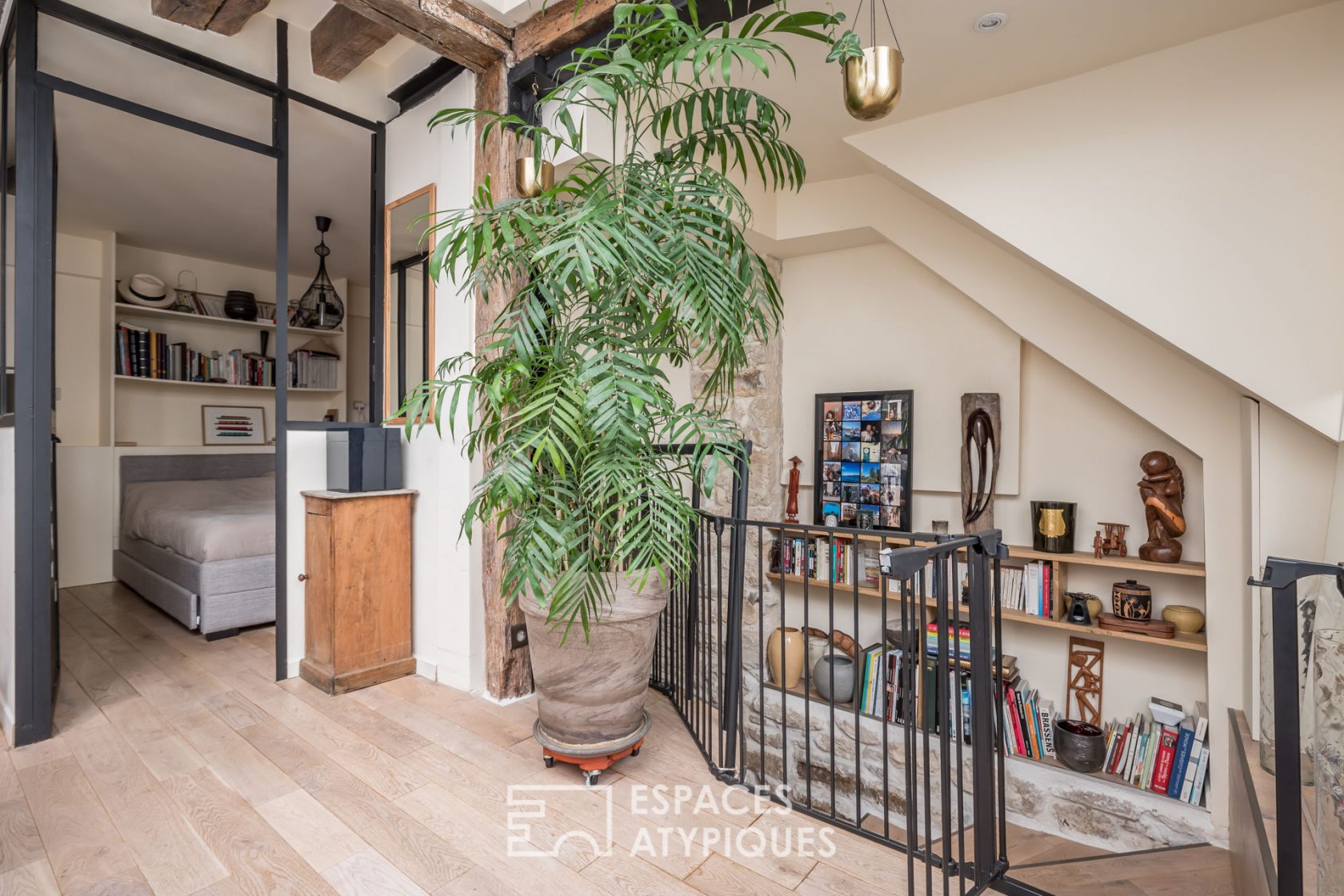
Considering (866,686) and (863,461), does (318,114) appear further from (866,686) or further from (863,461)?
(866,686)

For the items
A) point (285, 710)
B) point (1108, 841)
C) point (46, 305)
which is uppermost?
point (46, 305)

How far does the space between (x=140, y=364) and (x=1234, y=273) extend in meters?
6.12

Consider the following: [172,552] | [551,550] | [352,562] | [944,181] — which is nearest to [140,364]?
[172,552]

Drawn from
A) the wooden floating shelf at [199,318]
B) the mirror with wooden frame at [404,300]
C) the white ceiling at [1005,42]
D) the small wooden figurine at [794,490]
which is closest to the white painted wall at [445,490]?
the mirror with wooden frame at [404,300]

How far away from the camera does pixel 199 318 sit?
498 cm

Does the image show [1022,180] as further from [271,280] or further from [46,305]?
[271,280]

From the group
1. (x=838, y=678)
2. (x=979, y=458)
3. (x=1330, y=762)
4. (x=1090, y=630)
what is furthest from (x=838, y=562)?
(x=1330, y=762)

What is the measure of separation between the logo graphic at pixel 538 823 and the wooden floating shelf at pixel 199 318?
442 cm

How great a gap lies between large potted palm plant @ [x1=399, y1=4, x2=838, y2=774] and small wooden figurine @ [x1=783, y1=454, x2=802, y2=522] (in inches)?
71.6

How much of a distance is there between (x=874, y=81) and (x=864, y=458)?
216cm

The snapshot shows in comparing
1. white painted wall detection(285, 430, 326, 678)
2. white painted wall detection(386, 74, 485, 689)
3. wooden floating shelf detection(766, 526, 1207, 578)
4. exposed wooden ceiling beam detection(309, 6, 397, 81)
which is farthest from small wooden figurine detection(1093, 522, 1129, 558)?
exposed wooden ceiling beam detection(309, 6, 397, 81)

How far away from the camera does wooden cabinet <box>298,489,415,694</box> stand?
8.27 ft

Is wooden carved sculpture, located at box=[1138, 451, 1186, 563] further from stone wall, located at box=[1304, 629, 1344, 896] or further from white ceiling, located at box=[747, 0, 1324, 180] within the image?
white ceiling, located at box=[747, 0, 1324, 180]

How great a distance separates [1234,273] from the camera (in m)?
2.01
